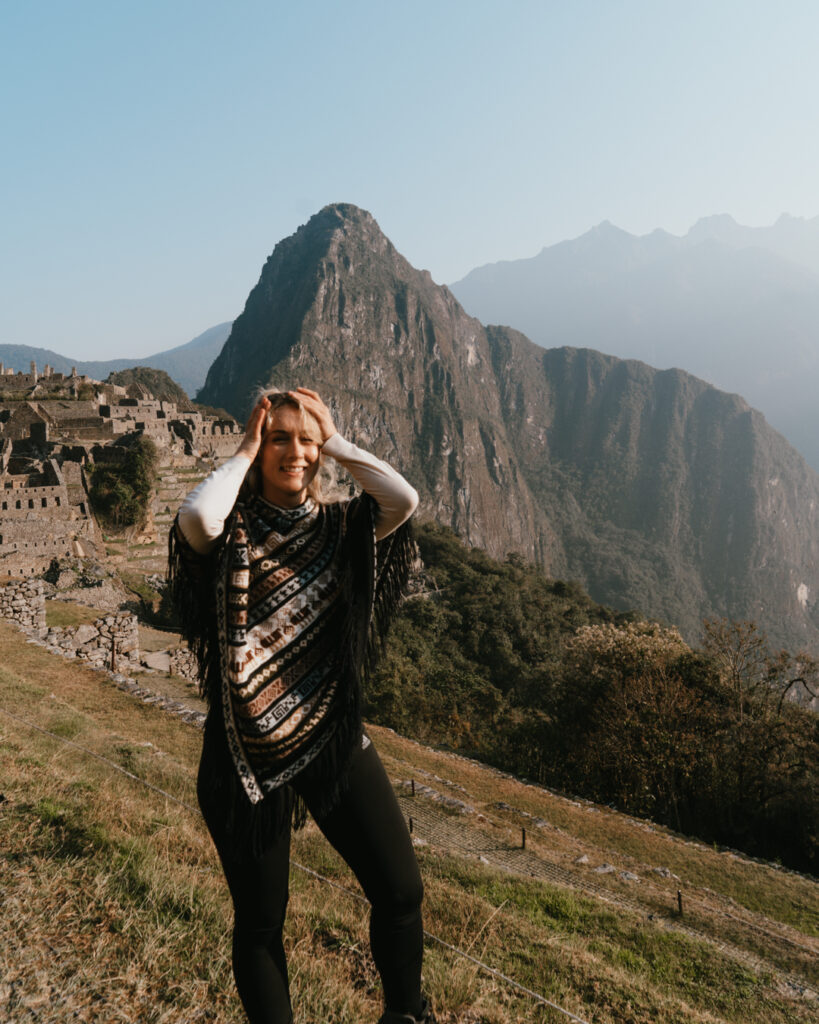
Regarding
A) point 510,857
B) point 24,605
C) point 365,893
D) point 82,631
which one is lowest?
point 510,857

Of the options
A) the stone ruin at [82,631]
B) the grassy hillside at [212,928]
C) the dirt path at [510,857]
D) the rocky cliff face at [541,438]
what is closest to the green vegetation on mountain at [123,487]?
the stone ruin at [82,631]

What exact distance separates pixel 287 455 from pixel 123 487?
23.5 metres

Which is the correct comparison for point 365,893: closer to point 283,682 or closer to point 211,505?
point 283,682

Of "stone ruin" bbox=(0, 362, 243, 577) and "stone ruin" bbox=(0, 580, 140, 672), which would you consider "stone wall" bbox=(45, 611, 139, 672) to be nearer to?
"stone ruin" bbox=(0, 580, 140, 672)

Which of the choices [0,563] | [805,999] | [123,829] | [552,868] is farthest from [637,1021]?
[0,563]

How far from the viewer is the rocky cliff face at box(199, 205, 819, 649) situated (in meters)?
128

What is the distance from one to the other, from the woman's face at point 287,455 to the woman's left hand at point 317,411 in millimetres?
30

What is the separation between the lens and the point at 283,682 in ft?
5.72

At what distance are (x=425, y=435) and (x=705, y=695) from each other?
127464mm

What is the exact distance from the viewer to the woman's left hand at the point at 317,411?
1.88 m

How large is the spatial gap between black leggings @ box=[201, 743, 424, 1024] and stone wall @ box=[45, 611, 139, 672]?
11.7 meters

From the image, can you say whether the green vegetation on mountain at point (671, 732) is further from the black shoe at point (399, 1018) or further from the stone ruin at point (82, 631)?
the black shoe at point (399, 1018)

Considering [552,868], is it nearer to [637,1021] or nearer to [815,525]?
[637,1021]

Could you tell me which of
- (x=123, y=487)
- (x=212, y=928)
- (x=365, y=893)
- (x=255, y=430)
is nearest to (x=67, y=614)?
(x=123, y=487)
